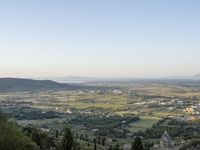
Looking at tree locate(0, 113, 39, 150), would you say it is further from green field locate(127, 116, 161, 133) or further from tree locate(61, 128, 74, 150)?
green field locate(127, 116, 161, 133)

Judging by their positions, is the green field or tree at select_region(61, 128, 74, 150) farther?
the green field

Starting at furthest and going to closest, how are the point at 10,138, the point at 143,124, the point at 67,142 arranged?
the point at 143,124 → the point at 67,142 → the point at 10,138

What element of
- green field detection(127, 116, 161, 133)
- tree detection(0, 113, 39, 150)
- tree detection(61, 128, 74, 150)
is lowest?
green field detection(127, 116, 161, 133)

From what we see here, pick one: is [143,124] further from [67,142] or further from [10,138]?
[10,138]

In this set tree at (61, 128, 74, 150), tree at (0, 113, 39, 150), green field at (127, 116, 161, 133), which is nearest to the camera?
tree at (0, 113, 39, 150)

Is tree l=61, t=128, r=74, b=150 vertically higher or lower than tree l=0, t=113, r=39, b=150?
lower

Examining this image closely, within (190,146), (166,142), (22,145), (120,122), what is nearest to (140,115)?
(120,122)

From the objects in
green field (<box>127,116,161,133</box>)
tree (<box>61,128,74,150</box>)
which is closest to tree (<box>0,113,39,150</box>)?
tree (<box>61,128,74,150</box>)

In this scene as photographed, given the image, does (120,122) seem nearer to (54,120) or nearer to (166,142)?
(54,120)

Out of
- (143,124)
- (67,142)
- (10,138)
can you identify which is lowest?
(143,124)

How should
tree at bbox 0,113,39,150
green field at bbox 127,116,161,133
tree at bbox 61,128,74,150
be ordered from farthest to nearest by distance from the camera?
green field at bbox 127,116,161,133, tree at bbox 61,128,74,150, tree at bbox 0,113,39,150

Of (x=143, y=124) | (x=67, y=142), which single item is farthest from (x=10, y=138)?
(x=143, y=124)
